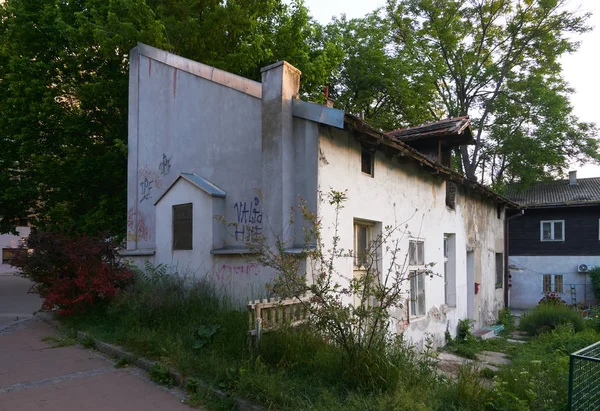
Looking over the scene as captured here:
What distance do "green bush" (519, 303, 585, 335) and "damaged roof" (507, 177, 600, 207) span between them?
14.5 m

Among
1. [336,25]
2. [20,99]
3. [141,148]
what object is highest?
[336,25]

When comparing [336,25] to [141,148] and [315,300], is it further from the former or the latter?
[315,300]

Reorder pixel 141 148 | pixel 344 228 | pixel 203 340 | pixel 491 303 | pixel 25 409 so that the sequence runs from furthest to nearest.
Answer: pixel 491 303
pixel 141 148
pixel 344 228
pixel 203 340
pixel 25 409

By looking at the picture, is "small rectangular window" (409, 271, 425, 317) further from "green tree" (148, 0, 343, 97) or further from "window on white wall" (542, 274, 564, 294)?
"window on white wall" (542, 274, 564, 294)

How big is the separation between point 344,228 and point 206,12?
864cm

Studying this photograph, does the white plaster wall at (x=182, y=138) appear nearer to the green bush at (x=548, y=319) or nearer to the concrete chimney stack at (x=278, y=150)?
the concrete chimney stack at (x=278, y=150)

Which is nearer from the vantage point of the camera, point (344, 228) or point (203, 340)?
point (203, 340)

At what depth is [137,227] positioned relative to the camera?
10.9 metres

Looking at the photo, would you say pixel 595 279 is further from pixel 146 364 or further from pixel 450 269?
pixel 146 364

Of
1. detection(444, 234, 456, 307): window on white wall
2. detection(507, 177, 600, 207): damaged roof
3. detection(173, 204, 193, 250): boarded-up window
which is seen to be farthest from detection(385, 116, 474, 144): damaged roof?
detection(507, 177, 600, 207): damaged roof

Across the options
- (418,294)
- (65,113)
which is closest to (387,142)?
(418,294)

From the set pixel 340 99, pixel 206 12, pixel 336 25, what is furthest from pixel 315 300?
pixel 336 25

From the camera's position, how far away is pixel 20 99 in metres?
13.0

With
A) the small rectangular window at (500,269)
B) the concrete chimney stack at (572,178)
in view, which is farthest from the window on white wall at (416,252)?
the concrete chimney stack at (572,178)
